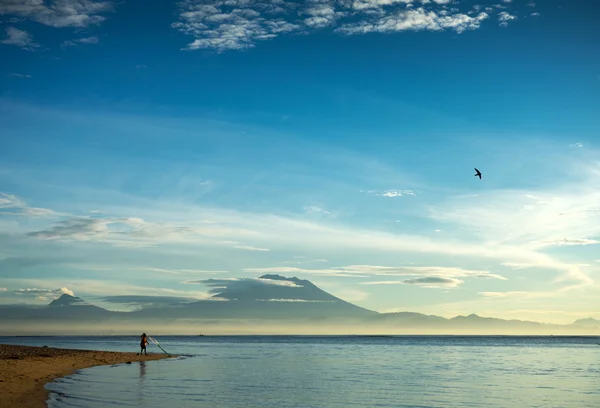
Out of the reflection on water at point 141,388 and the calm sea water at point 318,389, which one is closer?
the reflection on water at point 141,388

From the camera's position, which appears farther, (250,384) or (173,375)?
(173,375)

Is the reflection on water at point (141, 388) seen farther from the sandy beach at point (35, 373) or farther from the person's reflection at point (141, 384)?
the sandy beach at point (35, 373)

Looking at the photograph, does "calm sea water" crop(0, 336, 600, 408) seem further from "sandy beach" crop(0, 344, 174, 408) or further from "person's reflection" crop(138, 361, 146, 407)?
"sandy beach" crop(0, 344, 174, 408)

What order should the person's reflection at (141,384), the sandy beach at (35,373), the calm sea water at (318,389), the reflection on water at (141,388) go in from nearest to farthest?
1. the sandy beach at (35,373)
2. the reflection on water at (141,388)
3. the person's reflection at (141,384)
4. the calm sea water at (318,389)

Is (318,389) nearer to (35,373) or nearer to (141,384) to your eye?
(141,384)

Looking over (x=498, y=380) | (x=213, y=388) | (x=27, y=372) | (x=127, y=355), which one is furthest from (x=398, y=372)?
(x=127, y=355)

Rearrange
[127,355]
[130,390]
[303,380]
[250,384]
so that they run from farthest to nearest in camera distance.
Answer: [127,355] < [303,380] < [250,384] < [130,390]

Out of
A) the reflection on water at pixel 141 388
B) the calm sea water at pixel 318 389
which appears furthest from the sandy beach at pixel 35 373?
the reflection on water at pixel 141 388

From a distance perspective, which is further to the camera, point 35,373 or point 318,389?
point 35,373

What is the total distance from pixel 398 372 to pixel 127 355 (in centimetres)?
3405

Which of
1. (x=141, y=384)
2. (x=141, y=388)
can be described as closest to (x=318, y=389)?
(x=141, y=388)

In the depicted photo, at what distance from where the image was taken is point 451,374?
47.9m

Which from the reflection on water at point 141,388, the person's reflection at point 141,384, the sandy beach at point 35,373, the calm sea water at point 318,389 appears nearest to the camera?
the sandy beach at point 35,373

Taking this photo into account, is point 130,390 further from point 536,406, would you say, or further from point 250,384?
point 536,406
